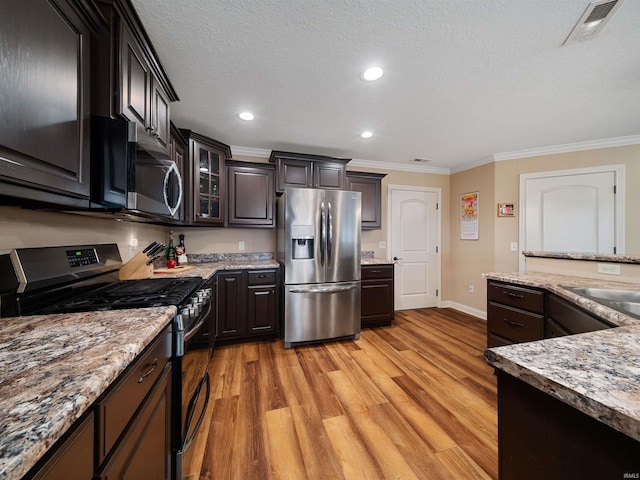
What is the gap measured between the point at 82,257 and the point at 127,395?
1079 millimetres

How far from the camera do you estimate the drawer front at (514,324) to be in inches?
67.1

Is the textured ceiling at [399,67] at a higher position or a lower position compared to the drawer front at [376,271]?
higher

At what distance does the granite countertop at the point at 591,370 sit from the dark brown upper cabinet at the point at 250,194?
8.74 feet

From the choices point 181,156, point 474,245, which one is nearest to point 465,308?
point 474,245

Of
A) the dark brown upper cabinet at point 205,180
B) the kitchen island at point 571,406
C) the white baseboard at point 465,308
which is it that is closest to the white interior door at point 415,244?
the white baseboard at point 465,308

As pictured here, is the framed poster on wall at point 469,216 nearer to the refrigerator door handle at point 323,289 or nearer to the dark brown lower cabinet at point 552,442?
the refrigerator door handle at point 323,289

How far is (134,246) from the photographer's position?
2.07 metres

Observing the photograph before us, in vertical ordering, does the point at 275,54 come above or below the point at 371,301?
above

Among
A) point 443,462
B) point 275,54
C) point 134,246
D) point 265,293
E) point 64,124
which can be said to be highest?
point 275,54

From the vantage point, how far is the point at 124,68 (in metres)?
1.13

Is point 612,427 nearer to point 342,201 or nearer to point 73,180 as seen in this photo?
point 73,180

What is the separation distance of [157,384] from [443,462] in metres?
1.47

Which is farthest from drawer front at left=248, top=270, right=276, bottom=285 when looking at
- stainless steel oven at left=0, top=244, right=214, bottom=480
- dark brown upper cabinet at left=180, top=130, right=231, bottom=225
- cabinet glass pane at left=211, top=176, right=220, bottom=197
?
stainless steel oven at left=0, top=244, right=214, bottom=480

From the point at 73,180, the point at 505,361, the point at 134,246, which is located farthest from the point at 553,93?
the point at 134,246
